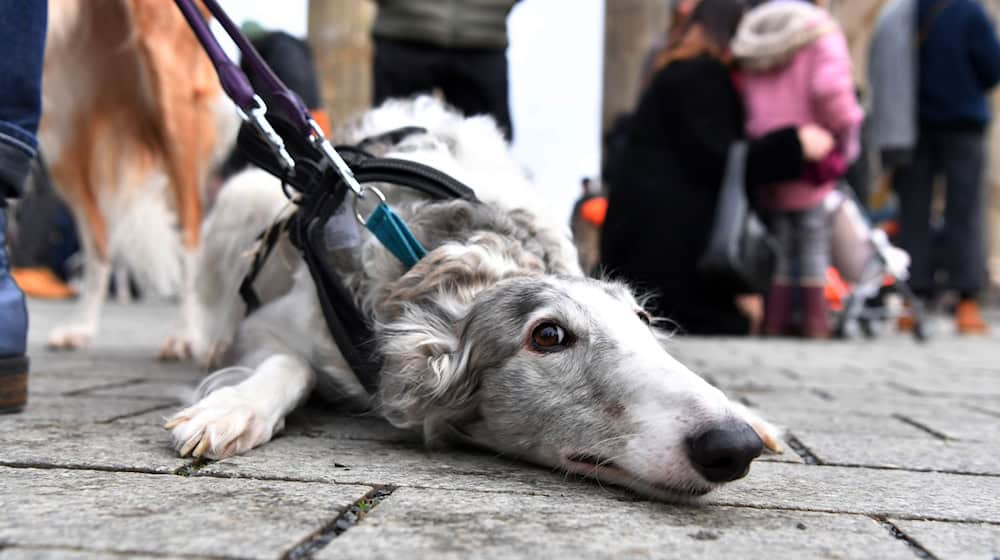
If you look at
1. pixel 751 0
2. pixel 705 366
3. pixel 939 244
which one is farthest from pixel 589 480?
pixel 939 244

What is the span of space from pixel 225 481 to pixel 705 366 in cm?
339

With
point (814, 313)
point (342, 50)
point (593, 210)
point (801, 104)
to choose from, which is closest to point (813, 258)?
point (814, 313)

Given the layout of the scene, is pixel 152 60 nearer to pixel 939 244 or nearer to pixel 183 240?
pixel 183 240

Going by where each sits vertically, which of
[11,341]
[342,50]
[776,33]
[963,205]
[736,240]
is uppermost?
[342,50]

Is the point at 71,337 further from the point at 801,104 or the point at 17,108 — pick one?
the point at 801,104

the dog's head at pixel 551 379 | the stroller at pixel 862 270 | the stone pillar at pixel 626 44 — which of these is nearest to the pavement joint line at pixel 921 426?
the dog's head at pixel 551 379

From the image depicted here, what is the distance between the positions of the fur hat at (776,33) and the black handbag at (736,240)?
68 cm

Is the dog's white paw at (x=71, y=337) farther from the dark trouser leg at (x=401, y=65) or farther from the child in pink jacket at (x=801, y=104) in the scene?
the child in pink jacket at (x=801, y=104)

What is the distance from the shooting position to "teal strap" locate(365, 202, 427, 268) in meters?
2.29

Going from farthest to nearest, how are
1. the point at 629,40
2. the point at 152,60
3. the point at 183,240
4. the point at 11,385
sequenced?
the point at 629,40 → the point at 183,240 → the point at 152,60 → the point at 11,385

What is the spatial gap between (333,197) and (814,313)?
18.8ft

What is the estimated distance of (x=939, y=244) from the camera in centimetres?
817

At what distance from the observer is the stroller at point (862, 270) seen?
7.18m

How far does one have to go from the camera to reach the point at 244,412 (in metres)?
2.05
